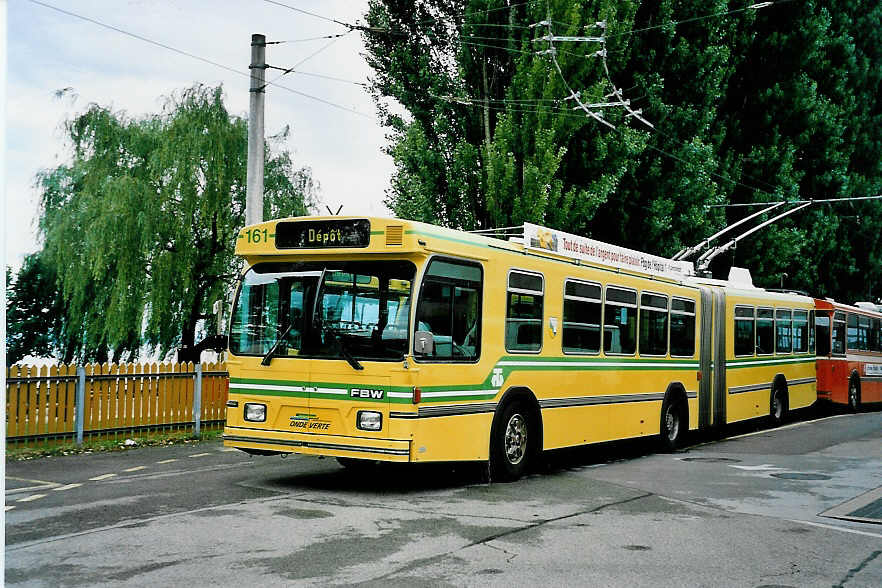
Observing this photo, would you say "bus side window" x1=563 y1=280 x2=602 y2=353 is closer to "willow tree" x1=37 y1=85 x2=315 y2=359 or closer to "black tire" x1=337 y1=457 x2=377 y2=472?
"black tire" x1=337 y1=457 x2=377 y2=472

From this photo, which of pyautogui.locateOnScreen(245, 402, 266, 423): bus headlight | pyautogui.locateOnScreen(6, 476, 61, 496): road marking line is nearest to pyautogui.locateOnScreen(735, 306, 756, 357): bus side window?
pyautogui.locateOnScreen(245, 402, 266, 423): bus headlight

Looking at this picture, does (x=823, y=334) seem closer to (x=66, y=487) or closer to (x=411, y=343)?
(x=411, y=343)

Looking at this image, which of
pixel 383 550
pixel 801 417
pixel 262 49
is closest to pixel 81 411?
pixel 262 49

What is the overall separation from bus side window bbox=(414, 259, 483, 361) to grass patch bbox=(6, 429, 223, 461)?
6.83 m

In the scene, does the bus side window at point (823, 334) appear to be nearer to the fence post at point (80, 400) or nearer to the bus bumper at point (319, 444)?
the fence post at point (80, 400)

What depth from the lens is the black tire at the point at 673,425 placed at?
52.2ft

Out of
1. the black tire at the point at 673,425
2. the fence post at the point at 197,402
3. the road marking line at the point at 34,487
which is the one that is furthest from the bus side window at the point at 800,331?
the road marking line at the point at 34,487

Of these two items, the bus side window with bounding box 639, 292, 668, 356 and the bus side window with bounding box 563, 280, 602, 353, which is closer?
the bus side window with bounding box 563, 280, 602, 353

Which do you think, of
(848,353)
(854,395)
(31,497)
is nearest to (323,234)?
(31,497)

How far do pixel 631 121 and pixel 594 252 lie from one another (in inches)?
511

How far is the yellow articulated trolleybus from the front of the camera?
10117mm

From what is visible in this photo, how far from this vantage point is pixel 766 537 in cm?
836

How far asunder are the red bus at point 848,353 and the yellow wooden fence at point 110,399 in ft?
49.3

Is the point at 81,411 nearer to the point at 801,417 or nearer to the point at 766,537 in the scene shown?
the point at 766,537
